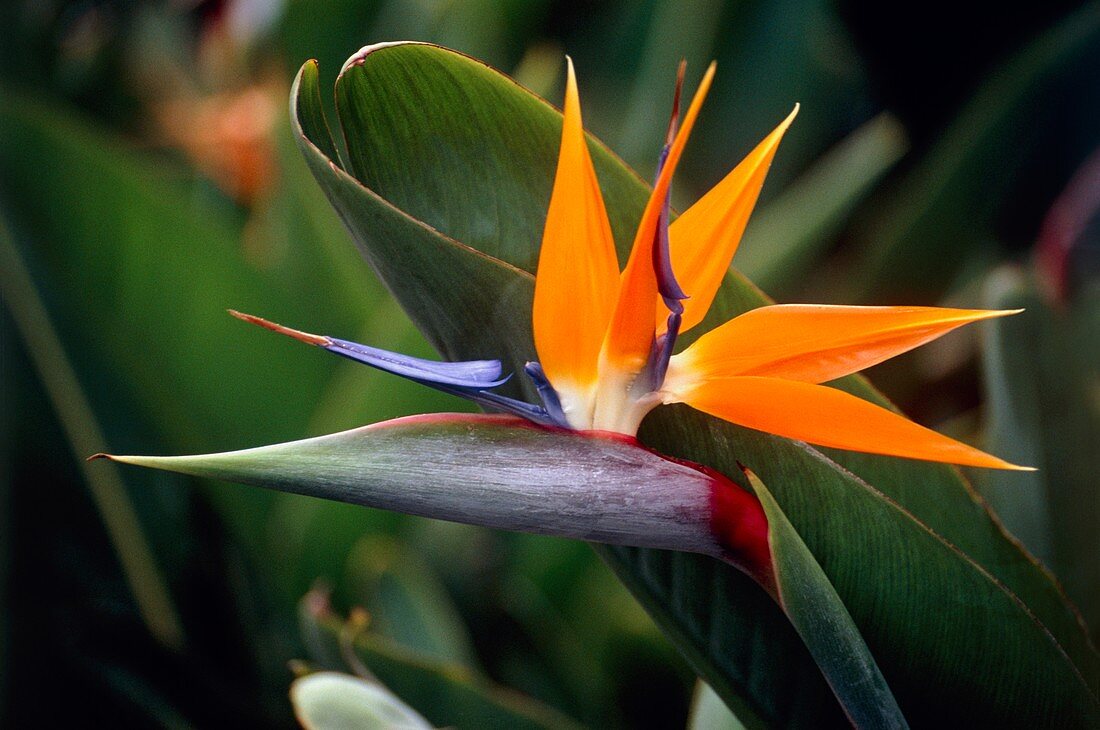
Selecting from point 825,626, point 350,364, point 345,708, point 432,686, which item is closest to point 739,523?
point 825,626

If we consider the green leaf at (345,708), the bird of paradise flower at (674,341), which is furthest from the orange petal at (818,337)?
the green leaf at (345,708)

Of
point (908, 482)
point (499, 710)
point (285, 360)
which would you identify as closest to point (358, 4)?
point (285, 360)

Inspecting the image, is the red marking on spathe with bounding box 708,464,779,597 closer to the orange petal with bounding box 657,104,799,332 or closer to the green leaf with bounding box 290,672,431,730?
the orange petal with bounding box 657,104,799,332

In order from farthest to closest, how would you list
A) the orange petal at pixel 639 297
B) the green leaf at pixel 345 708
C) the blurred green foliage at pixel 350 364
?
the blurred green foliage at pixel 350 364
the green leaf at pixel 345 708
the orange petal at pixel 639 297

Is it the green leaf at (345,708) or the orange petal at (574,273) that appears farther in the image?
the green leaf at (345,708)

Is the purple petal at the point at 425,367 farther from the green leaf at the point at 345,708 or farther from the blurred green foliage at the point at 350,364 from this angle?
the blurred green foliage at the point at 350,364

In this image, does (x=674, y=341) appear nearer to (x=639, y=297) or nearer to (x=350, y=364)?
(x=639, y=297)

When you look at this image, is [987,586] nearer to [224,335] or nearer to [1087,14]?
[224,335]
